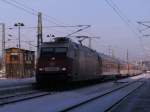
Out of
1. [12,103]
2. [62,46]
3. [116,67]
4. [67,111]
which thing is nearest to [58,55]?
[62,46]

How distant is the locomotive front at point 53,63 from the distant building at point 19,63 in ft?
77.0

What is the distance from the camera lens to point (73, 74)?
A: 33531mm

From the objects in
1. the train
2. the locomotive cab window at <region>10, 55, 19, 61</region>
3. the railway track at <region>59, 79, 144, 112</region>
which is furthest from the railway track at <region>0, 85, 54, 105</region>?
the locomotive cab window at <region>10, 55, 19, 61</region>

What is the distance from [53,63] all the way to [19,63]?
25.2 meters

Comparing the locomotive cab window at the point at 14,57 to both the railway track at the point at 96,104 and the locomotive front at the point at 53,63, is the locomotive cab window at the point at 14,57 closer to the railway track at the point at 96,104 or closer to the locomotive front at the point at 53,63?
the locomotive front at the point at 53,63

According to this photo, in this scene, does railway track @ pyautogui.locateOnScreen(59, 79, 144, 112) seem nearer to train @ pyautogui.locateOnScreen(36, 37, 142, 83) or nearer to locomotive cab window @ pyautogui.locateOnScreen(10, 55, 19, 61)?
train @ pyautogui.locateOnScreen(36, 37, 142, 83)

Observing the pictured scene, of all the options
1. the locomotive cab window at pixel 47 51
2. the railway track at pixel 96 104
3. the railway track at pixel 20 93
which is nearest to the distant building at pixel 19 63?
the locomotive cab window at pixel 47 51

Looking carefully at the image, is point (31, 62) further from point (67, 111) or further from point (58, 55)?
point (67, 111)

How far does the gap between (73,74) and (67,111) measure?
1580 cm

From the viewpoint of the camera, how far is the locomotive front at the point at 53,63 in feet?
105

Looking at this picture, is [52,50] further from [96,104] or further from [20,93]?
[96,104]

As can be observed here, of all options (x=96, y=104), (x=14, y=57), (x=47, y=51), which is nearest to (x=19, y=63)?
(x=14, y=57)

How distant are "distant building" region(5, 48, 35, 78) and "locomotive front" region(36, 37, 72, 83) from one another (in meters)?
23.5

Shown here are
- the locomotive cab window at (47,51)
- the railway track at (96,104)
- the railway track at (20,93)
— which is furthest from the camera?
the locomotive cab window at (47,51)
